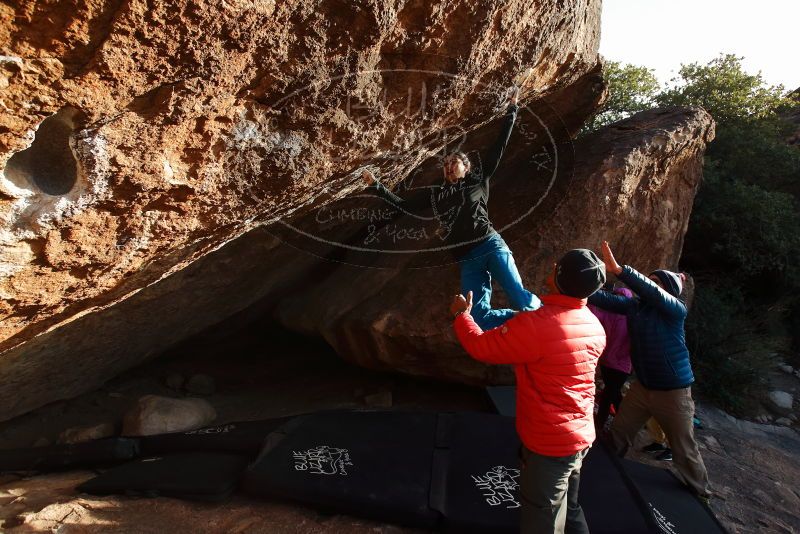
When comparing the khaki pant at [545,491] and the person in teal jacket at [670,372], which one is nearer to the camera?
the khaki pant at [545,491]

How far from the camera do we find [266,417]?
4.30m

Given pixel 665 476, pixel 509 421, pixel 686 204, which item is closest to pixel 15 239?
pixel 509 421

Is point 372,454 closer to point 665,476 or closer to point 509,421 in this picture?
point 509,421

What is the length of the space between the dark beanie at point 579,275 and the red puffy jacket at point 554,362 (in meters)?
0.05

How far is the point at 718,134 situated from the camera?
9.00m

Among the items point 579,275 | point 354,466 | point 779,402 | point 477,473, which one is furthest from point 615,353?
point 779,402

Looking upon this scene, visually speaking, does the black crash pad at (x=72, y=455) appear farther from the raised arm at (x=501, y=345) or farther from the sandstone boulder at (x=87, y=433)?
the raised arm at (x=501, y=345)

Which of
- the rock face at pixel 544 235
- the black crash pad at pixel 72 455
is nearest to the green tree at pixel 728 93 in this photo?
the rock face at pixel 544 235

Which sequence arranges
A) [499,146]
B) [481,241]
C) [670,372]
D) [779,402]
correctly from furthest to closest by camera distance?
[779,402], [481,241], [499,146], [670,372]

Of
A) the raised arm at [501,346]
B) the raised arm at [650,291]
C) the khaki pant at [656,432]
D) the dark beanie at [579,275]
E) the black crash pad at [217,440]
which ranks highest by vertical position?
the dark beanie at [579,275]

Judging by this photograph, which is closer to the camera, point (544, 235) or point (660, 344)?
point (660, 344)

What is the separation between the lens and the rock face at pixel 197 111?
5.93 feet

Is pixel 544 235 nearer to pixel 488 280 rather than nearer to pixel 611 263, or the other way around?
pixel 488 280
